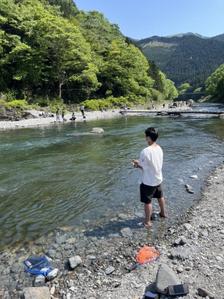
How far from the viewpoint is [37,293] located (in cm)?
551

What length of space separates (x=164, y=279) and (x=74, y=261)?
6.86 ft

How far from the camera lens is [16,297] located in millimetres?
5738

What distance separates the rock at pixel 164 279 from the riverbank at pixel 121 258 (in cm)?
33

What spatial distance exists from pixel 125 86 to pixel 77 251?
7361cm

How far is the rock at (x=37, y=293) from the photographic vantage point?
215 inches

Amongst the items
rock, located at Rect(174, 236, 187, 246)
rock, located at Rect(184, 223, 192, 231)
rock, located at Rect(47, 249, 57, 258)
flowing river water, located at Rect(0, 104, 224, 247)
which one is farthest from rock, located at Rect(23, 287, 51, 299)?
rock, located at Rect(184, 223, 192, 231)

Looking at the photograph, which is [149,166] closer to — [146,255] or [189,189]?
[146,255]

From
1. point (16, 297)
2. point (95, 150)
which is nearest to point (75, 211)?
point (16, 297)

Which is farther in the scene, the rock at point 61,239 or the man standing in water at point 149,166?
the man standing in water at point 149,166

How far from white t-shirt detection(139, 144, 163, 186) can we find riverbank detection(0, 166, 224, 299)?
1306 mm

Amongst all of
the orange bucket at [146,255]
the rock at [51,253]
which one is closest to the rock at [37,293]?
the rock at [51,253]

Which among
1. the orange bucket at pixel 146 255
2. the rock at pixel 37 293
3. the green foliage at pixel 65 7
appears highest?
the green foliage at pixel 65 7

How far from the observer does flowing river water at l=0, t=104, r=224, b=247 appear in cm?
930

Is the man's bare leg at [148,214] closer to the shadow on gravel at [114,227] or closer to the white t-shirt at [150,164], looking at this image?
the shadow on gravel at [114,227]
